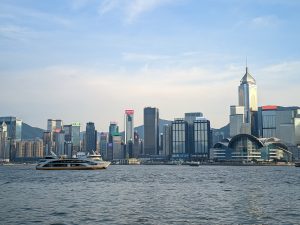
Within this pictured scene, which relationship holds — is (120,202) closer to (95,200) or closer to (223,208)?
(95,200)

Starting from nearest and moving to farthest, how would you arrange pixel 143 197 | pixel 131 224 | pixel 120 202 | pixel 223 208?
pixel 131 224 → pixel 223 208 → pixel 120 202 → pixel 143 197

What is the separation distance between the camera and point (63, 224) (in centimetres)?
3941

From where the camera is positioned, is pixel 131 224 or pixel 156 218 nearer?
pixel 131 224

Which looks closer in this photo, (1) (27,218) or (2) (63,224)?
(2) (63,224)

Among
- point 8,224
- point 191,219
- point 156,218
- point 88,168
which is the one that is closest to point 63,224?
point 8,224

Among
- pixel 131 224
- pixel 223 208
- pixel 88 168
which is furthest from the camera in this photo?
pixel 88 168

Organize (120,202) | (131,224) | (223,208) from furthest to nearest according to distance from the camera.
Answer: (120,202) < (223,208) < (131,224)

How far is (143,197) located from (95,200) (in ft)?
25.0

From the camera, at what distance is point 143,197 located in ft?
205

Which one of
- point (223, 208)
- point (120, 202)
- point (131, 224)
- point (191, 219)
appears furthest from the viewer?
point (120, 202)

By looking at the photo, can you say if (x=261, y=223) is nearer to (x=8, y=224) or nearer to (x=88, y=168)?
(x=8, y=224)

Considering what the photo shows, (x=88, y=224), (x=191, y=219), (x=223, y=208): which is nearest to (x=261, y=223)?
(x=191, y=219)

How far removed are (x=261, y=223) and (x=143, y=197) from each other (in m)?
25.8

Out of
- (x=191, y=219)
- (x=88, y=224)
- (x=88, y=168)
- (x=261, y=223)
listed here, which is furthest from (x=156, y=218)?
(x=88, y=168)
